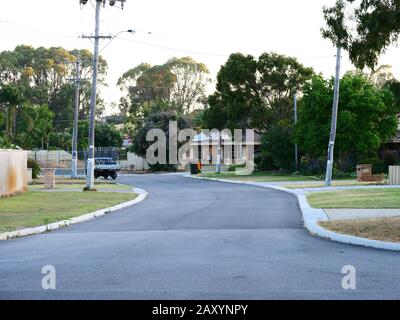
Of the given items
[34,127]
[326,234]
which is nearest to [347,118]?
[326,234]

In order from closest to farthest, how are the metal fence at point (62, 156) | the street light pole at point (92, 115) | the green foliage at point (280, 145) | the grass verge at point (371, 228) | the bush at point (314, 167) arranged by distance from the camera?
the grass verge at point (371, 228) → the street light pole at point (92, 115) → the bush at point (314, 167) → the green foliage at point (280, 145) → the metal fence at point (62, 156)

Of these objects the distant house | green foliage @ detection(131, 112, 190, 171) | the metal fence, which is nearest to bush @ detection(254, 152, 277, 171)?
the distant house

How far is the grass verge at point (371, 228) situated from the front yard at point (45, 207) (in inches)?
303

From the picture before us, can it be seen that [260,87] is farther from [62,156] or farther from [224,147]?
[62,156]

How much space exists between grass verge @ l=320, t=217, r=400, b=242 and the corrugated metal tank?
684 inches

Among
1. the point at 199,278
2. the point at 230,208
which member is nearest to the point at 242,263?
the point at 199,278

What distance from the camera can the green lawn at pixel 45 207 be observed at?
61.7ft

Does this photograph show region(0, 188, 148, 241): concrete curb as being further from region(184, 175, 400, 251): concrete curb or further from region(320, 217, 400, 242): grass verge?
region(320, 217, 400, 242): grass verge

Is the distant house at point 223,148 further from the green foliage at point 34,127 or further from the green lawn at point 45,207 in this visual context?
the green lawn at point 45,207

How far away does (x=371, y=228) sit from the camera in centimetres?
1478

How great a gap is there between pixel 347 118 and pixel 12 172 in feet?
76.9

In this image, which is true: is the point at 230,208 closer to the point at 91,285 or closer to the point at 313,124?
the point at 91,285

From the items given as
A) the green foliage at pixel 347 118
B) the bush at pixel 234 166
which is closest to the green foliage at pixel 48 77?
the bush at pixel 234 166
